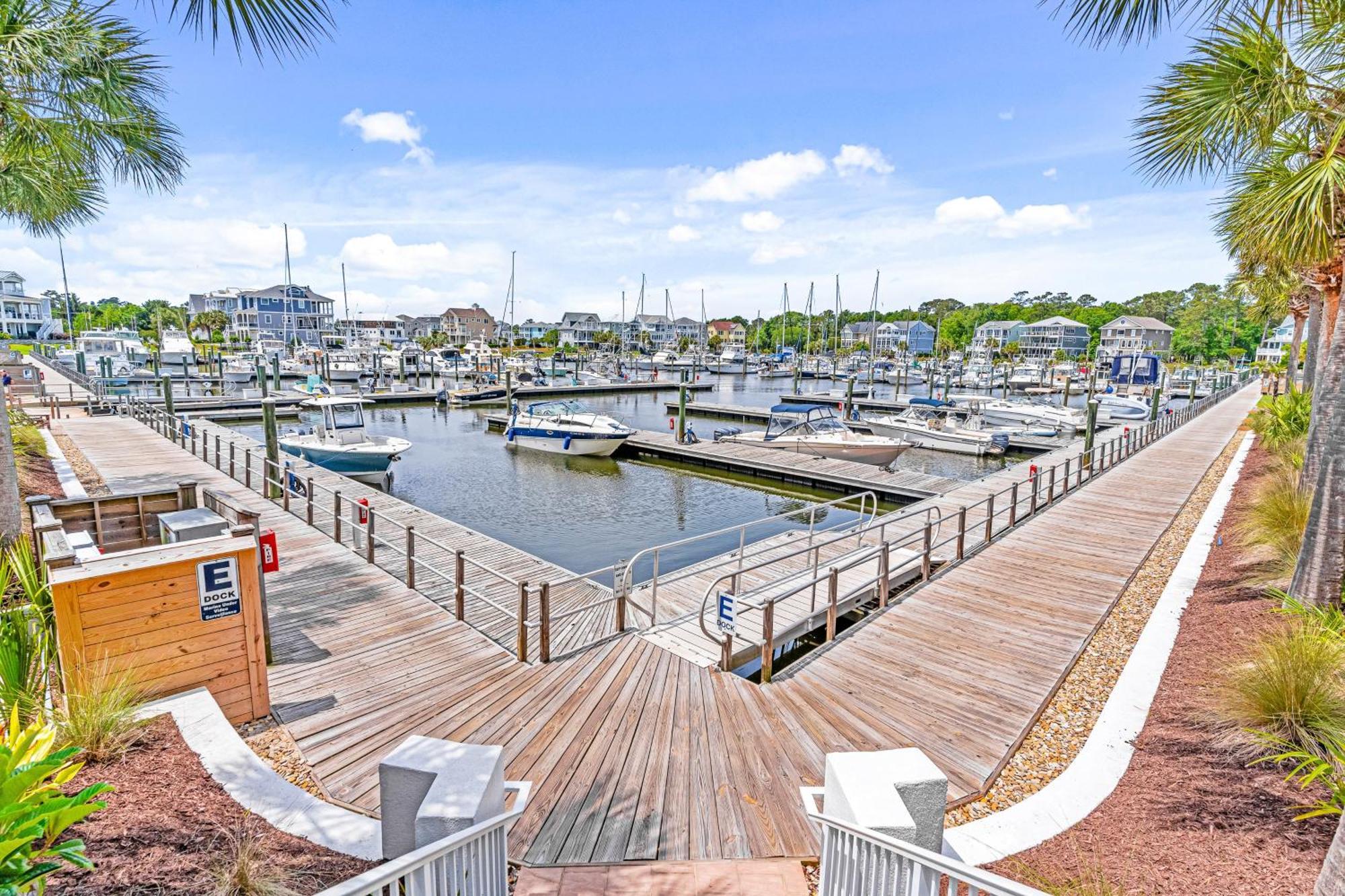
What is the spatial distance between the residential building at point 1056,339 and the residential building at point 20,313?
150346mm

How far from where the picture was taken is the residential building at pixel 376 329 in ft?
351

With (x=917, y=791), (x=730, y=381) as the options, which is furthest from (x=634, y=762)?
(x=730, y=381)

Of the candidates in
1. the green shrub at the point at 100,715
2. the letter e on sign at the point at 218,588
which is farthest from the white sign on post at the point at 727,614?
the green shrub at the point at 100,715

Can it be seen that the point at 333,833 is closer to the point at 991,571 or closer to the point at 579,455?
the point at 991,571

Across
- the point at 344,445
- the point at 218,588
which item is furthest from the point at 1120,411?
the point at 218,588

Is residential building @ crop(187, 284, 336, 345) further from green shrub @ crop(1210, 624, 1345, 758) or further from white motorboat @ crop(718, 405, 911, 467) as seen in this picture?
green shrub @ crop(1210, 624, 1345, 758)

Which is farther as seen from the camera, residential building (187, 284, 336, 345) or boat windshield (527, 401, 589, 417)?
residential building (187, 284, 336, 345)

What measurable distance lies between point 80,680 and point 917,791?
5863 mm

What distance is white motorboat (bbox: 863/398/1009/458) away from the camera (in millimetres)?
30625

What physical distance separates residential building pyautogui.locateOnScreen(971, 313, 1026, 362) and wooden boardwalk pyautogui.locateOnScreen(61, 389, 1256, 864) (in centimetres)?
11284

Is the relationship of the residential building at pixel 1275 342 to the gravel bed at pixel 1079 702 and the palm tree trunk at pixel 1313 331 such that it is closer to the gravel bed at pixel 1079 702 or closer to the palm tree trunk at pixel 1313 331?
the palm tree trunk at pixel 1313 331

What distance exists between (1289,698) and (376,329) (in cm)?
12649

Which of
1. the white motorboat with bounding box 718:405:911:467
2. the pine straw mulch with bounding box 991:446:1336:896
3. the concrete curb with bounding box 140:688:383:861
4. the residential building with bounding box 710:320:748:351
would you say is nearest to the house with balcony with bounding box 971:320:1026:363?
the residential building with bounding box 710:320:748:351

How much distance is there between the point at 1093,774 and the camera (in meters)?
5.25
